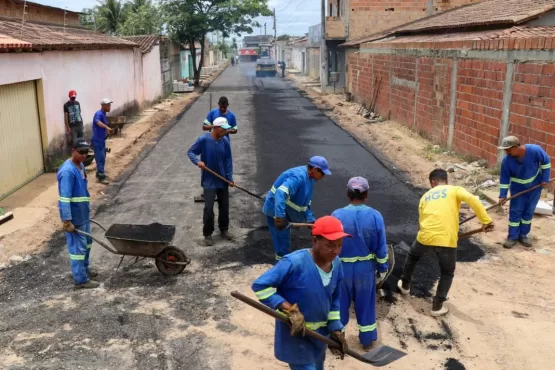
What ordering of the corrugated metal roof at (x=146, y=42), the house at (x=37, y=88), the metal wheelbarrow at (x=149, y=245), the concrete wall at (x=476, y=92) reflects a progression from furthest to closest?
the corrugated metal roof at (x=146, y=42) → the house at (x=37, y=88) → the concrete wall at (x=476, y=92) → the metal wheelbarrow at (x=149, y=245)

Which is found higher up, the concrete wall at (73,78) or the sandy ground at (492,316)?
the concrete wall at (73,78)

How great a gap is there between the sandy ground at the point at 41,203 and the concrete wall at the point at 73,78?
128cm

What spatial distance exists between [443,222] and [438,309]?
3.24ft

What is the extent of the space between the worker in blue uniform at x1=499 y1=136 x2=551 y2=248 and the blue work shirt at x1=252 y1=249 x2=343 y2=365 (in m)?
4.77

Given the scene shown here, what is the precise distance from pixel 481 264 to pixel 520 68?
17.7ft

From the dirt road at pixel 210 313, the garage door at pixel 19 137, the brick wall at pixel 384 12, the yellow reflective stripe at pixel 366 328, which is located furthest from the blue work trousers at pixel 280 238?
the brick wall at pixel 384 12

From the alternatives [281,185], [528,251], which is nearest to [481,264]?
[528,251]

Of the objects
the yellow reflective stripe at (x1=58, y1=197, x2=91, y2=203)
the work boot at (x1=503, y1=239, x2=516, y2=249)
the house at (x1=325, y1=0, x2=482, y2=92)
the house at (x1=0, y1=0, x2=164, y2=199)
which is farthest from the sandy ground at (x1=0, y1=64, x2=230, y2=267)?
the house at (x1=325, y1=0, x2=482, y2=92)

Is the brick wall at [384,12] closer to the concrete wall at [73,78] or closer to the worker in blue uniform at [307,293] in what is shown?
Answer: the concrete wall at [73,78]

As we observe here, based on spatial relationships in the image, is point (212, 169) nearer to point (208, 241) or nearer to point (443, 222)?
point (208, 241)

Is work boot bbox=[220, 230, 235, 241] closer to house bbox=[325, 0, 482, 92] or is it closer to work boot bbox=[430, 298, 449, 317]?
work boot bbox=[430, 298, 449, 317]

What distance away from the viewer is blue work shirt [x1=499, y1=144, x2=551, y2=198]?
741 cm

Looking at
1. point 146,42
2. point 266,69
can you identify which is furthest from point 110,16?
point 266,69

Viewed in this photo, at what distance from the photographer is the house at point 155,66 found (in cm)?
2556
